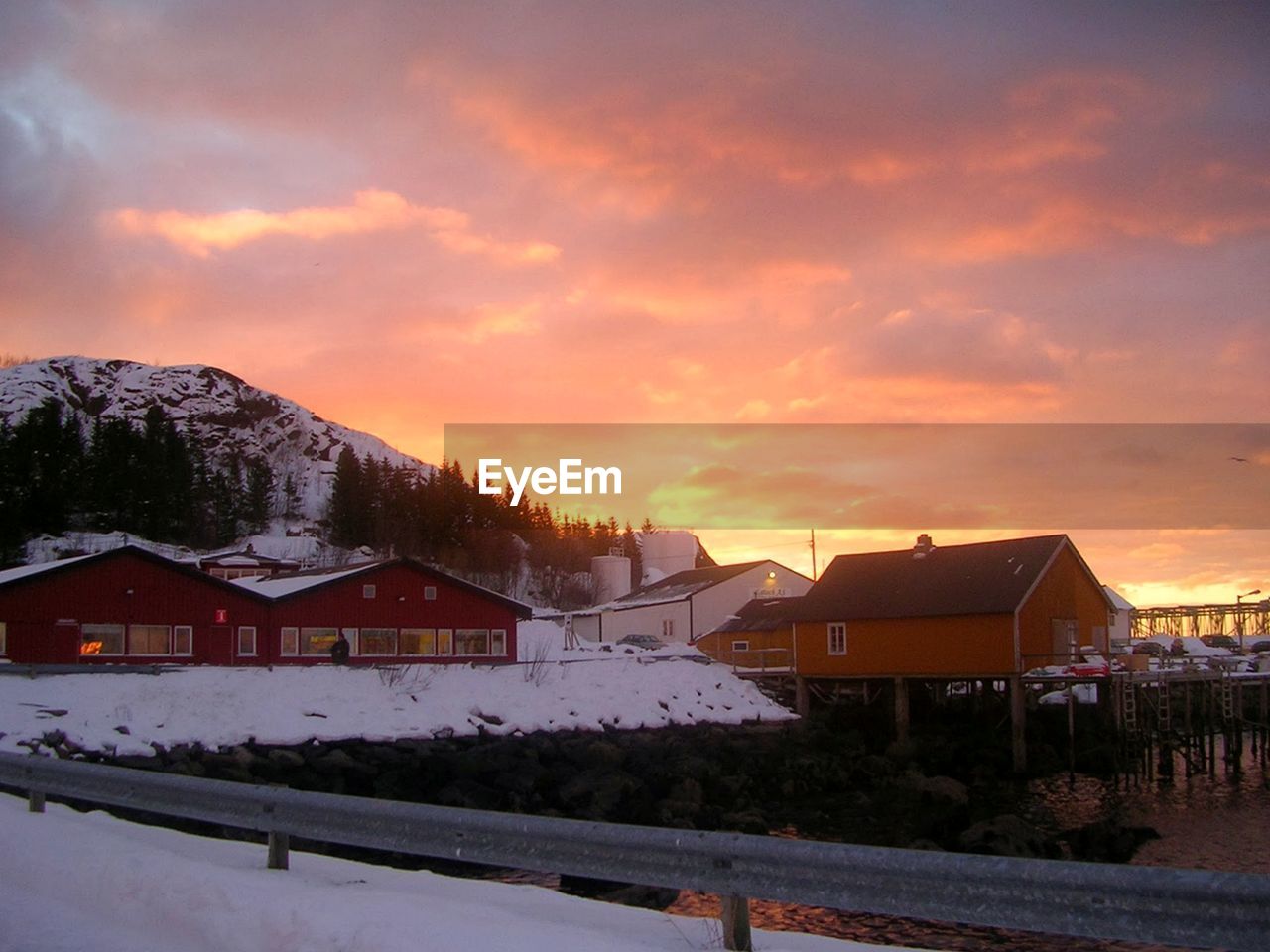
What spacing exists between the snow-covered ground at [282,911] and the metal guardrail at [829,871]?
356mm

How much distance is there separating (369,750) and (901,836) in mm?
15402

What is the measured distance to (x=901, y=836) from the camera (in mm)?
25812

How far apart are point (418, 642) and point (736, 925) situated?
155 feet

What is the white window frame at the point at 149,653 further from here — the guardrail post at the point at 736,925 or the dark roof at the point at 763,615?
the guardrail post at the point at 736,925

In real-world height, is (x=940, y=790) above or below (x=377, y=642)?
below

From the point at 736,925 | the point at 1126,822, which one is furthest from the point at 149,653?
the point at 736,925

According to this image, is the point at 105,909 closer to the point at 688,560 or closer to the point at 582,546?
the point at 688,560

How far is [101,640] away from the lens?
145ft

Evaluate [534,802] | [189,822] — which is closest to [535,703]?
[534,802]

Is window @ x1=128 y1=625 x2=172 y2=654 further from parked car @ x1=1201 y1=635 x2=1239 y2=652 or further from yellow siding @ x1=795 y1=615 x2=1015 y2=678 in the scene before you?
parked car @ x1=1201 y1=635 x2=1239 y2=652

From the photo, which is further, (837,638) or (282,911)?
(837,638)

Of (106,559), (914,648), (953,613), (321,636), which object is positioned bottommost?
(914,648)

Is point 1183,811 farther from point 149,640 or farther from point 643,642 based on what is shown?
point 643,642

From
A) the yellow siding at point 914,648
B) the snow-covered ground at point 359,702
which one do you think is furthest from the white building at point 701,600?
the snow-covered ground at point 359,702
